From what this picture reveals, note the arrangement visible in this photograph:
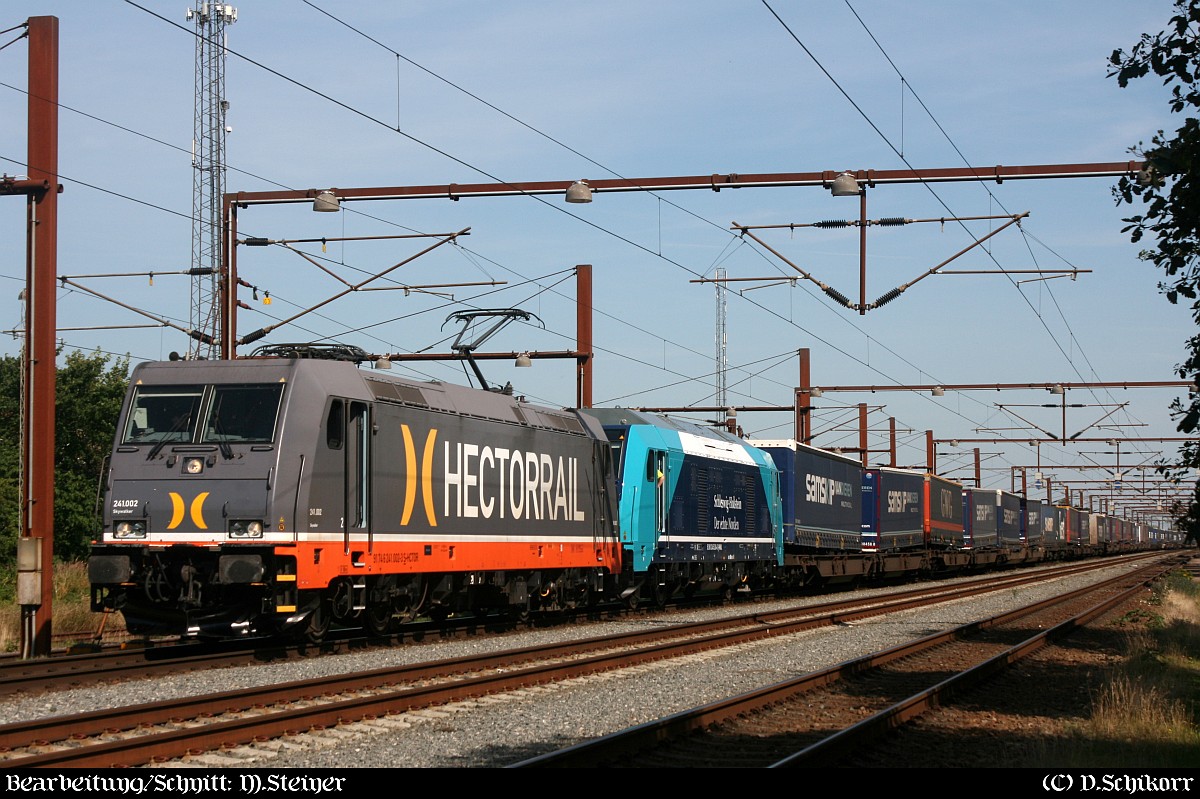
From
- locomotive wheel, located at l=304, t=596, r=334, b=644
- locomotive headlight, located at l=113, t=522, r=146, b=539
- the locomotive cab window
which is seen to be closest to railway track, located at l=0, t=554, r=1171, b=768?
locomotive wheel, located at l=304, t=596, r=334, b=644

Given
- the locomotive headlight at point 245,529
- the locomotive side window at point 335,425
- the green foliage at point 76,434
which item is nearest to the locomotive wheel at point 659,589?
the locomotive side window at point 335,425

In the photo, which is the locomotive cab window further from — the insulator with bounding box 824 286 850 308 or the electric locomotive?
the insulator with bounding box 824 286 850 308

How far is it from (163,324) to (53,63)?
5.86m

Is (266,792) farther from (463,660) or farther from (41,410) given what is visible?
(41,410)

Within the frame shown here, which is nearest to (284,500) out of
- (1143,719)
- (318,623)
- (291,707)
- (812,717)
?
(318,623)

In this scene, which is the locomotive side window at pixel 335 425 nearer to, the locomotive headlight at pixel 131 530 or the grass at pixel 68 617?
the locomotive headlight at pixel 131 530

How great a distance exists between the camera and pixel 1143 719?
11344 mm

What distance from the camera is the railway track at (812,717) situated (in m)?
9.50

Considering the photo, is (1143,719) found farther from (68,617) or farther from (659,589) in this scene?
(68,617)

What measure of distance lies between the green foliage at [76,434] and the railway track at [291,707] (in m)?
31.3

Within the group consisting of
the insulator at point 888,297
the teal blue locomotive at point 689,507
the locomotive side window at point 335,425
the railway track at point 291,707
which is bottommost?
the railway track at point 291,707

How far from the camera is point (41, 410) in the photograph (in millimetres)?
17109

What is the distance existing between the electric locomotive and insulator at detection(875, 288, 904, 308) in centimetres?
668

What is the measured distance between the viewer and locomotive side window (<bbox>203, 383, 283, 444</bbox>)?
15.6 metres
